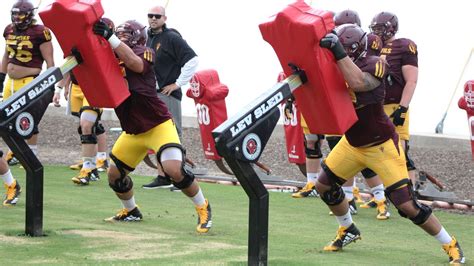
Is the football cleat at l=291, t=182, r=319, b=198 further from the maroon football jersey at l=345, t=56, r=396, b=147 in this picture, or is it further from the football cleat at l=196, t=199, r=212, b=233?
the maroon football jersey at l=345, t=56, r=396, b=147

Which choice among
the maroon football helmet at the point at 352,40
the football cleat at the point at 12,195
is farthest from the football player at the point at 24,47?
the maroon football helmet at the point at 352,40

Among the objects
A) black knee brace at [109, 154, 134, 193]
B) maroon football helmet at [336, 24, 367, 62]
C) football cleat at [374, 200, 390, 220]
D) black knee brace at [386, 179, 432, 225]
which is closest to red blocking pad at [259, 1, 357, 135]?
maroon football helmet at [336, 24, 367, 62]

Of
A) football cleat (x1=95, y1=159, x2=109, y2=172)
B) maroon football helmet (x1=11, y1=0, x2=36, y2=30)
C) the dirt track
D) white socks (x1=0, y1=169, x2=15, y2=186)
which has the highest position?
maroon football helmet (x1=11, y1=0, x2=36, y2=30)

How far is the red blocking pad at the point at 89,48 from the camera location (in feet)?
31.3

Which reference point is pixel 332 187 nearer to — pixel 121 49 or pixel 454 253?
pixel 454 253

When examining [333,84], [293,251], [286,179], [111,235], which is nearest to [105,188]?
[286,179]

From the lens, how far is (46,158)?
1694 cm

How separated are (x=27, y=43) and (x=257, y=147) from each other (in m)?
6.55

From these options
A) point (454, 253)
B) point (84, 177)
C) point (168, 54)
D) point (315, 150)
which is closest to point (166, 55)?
point (168, 54)

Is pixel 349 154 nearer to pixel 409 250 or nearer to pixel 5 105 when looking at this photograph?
pixel 409 250

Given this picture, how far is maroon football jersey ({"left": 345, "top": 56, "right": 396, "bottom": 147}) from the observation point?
9.16m

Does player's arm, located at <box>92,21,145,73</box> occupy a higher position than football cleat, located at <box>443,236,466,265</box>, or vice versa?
player's arm, located at <box>92,21,145,73</box>

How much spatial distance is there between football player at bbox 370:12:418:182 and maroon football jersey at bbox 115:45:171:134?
9.76ft

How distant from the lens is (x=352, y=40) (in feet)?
30.2
